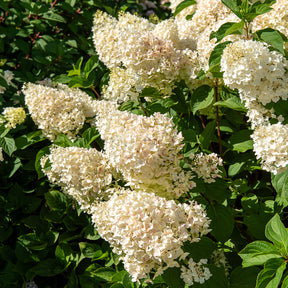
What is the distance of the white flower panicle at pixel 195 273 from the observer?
5.07 feet

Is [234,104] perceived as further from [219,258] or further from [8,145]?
[8,145]

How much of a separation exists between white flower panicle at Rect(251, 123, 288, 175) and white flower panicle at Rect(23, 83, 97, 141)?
975 millimetres

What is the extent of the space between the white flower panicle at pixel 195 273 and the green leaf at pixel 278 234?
28cm

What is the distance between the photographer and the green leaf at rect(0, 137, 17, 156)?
251 cm

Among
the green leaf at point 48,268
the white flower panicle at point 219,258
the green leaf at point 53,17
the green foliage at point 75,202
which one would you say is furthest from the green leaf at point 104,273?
the green leaf at point 53,17

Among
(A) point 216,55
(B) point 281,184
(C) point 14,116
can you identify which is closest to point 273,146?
(B) point 281,184

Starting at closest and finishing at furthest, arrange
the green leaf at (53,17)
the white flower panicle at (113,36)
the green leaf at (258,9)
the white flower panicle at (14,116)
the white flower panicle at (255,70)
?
the white flower panicle at (255,70) → the green leaf at (258,9) → the white flower panicle at (113,36) → the white flower panicle at (14,116) → the green leaf at (53,17)

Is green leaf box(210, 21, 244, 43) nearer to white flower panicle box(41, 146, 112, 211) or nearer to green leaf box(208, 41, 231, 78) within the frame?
green leaf box(208, 41, 231, 78)

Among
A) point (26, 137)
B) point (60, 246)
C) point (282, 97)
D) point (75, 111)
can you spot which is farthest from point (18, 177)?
point (282, 97)

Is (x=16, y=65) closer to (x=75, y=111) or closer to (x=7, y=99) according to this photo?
(x=7, y=99)

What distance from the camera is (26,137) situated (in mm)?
2641

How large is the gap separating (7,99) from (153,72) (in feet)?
5.09

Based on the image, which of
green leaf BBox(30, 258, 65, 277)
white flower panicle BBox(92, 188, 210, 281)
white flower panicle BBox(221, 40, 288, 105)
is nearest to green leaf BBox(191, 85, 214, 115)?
white flower panicle BBox(221, 40, 288, 105)

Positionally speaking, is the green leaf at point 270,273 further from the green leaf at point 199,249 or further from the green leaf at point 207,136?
the green leaf at point 207,136
